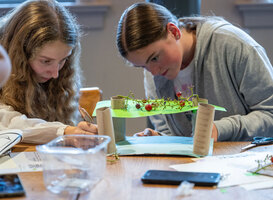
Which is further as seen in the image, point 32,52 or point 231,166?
point 32,52

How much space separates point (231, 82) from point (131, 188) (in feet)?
3.00

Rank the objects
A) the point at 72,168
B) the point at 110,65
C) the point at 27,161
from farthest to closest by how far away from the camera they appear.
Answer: the point at 110,65
the point at 27,161
the point at 72,168

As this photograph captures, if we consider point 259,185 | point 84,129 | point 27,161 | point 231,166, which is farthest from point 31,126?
point 259,185

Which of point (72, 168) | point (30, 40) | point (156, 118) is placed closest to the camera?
point (72, 168)

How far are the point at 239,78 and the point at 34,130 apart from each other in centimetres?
81

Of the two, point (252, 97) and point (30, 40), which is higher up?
point (30, 40)

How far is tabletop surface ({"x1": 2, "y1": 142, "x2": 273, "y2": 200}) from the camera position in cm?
95

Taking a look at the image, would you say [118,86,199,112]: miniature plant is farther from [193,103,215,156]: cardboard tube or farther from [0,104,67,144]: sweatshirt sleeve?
[0,104,67,144]: sweatshirt sleeve

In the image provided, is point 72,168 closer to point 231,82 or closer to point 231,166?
point 231,166

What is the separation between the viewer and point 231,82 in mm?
1790

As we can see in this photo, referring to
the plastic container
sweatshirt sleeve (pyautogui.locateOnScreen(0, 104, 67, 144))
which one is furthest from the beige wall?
the plastic container

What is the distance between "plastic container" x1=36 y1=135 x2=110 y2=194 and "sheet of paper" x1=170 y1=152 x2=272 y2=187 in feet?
0.81

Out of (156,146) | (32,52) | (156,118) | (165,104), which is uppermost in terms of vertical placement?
(32,52)

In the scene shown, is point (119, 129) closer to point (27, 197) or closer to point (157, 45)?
point (157, 45)
